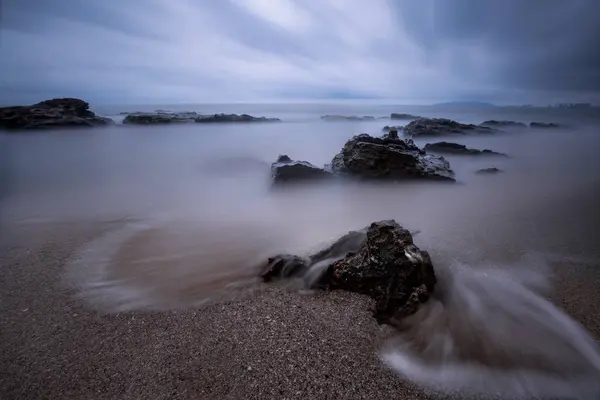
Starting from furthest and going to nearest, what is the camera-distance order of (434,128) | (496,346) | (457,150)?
(434,128)
(457,150)
(496,346)

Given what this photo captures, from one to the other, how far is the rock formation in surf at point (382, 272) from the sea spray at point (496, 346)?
20 cm

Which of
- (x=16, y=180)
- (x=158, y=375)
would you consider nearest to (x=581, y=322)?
(x=158, y=375)

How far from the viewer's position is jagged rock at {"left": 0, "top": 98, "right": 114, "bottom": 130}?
78.9 ft

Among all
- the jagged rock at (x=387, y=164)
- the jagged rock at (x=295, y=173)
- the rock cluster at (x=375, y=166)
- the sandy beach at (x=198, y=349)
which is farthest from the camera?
the jagged rock at (x=387, y=164)

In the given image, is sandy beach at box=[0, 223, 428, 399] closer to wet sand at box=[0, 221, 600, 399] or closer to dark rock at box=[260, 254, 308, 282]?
wet sand at box=[0, 221, 600, 399]

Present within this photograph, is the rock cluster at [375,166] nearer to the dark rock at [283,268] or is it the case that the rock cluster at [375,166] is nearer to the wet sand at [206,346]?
the dark rock at [283,268]

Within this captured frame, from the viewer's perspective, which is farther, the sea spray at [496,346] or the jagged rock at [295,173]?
the jagged rock at [295,173]

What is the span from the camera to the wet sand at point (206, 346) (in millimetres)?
2402

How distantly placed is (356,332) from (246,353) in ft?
3.43

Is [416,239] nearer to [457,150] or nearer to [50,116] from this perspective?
[457,150]

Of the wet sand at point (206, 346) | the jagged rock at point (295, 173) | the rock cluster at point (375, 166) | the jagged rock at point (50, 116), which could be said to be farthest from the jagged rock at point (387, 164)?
the jagged rock at point (50, 116)

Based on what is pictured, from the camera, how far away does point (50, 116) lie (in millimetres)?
25328

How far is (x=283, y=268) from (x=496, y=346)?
2.36 m

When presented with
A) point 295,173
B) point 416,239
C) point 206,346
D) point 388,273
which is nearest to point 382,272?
point 388,273
